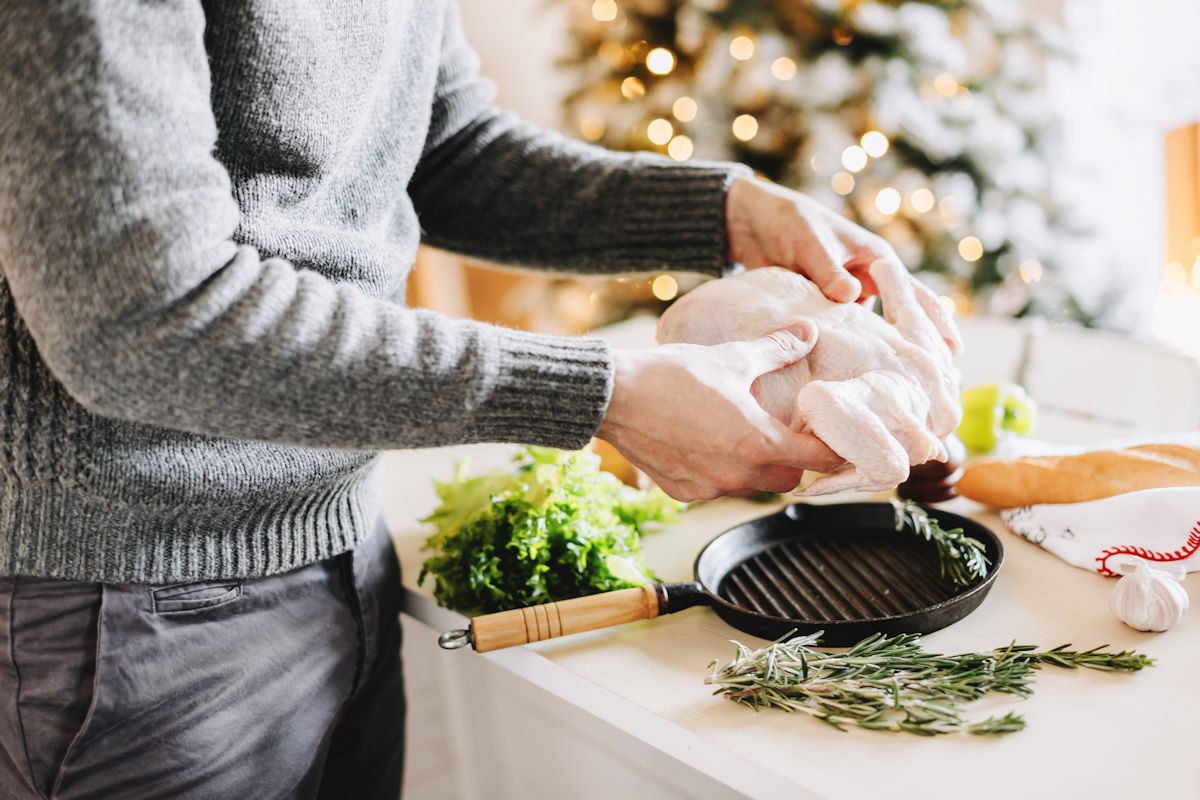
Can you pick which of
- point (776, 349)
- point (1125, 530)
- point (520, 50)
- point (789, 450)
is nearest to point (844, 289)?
point (776, 349)

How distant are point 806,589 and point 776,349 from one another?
0.28m

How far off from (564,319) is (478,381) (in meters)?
2.63

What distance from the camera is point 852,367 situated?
1.01m

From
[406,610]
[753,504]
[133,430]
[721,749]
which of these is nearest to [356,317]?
[133,430]

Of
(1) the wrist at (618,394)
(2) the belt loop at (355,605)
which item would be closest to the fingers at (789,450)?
(1) the wrist at (618,394)

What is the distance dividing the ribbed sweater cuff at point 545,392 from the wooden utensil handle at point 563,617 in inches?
9.4

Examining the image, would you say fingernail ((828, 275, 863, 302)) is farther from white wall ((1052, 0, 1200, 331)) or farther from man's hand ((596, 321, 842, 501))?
white wall ((1052, 0, 1200, 331))

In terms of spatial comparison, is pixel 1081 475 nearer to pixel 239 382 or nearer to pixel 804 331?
pixel 804 331

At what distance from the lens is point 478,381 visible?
0.78 meters

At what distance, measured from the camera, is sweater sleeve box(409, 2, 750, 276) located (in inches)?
47.4

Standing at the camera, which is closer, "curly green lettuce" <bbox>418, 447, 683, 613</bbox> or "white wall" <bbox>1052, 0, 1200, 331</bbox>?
"curly green lettuce" <bbox>418, 447, 683, 613</bbox>

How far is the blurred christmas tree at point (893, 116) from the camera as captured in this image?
8.59ft

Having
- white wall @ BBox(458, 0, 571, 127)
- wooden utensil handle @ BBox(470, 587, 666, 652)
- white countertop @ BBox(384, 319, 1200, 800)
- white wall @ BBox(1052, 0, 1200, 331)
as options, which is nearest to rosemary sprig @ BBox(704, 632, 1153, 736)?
white countertop @ BBox(384, 319, 1200, 800)

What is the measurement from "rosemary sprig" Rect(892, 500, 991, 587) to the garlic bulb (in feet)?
0.42
